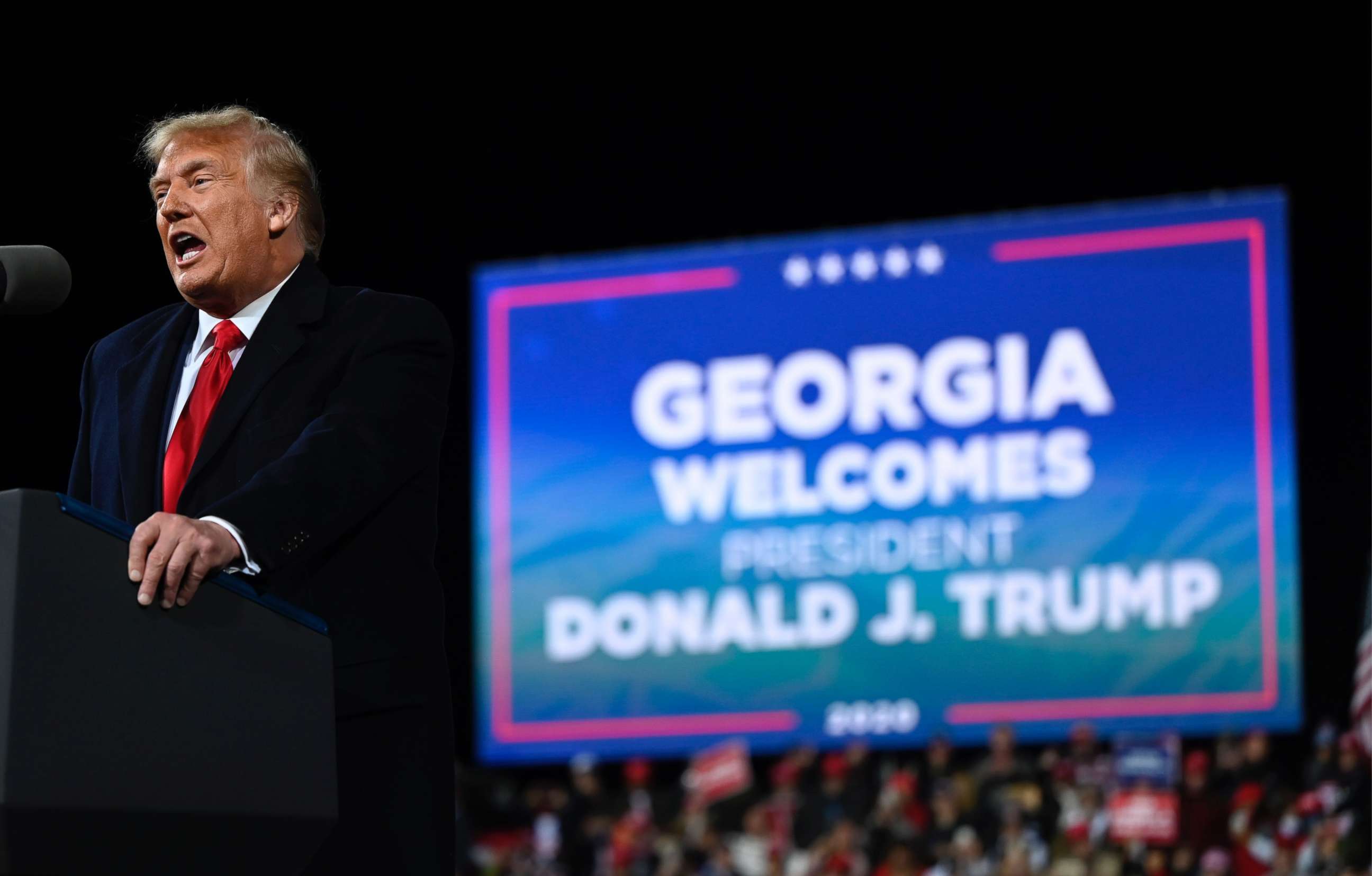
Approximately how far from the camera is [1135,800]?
7074 millimetres

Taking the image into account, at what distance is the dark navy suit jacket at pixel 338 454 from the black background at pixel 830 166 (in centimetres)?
509

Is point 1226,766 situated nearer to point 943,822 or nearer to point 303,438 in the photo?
point 943,822

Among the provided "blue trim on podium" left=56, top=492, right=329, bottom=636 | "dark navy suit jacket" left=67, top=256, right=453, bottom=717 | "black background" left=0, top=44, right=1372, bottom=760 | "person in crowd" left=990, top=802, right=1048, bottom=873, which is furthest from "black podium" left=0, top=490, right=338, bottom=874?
"person in crowd" left=990, top=802, right=1048, bottom=873

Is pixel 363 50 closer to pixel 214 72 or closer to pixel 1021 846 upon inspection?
pixel 214 72

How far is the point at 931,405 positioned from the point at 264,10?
9.99 feet

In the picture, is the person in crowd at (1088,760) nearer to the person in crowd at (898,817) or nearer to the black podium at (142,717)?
the person in crowd at (898,817)

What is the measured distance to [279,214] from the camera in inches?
53.2

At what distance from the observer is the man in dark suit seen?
1186mm

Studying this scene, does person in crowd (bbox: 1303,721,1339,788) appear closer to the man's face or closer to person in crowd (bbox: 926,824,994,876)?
person in crowd (bbox: 926,824,994,876)

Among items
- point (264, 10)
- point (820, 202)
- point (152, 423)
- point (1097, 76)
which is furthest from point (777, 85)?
point (152, 423)

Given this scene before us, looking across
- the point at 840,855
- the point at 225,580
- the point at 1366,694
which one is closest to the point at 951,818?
the point at 840,855

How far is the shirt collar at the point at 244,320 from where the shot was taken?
1.32 meters

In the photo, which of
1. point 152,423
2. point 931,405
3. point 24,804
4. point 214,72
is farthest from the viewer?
point 931,405

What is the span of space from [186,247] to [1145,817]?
6.28 m
